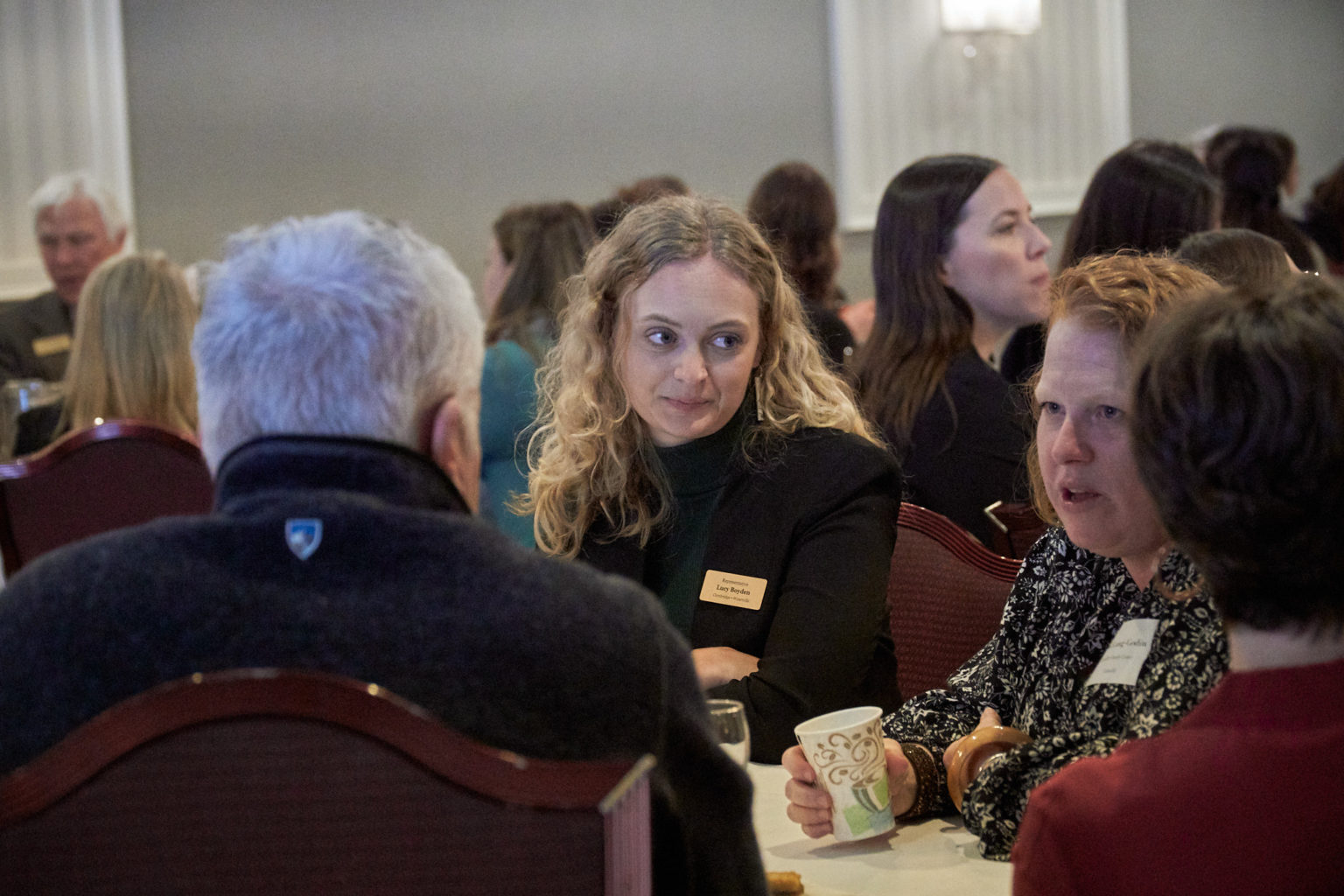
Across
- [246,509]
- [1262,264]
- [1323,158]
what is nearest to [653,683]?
[246,509]

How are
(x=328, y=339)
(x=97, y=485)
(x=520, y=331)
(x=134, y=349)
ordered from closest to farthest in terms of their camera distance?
(x=328, y=339) < (x=97, y=485) < (x=134, y=349) < (x=520, y=331)

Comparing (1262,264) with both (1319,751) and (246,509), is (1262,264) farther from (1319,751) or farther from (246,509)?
(246,509)

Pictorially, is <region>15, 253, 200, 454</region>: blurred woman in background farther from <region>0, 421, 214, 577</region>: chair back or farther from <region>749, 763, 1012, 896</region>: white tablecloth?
<region>749, 763, 1012, 896</region>: white tablecloth

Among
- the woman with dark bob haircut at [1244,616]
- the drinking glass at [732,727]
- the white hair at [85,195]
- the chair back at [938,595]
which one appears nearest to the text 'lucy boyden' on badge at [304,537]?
the drinking glass at [732,727]

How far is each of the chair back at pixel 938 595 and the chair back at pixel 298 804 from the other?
136 cm

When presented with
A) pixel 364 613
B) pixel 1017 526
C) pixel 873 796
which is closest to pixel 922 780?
pixel 873 796

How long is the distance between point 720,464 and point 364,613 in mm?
1468

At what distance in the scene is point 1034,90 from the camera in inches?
281

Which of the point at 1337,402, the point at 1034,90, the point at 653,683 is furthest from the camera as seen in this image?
the point at 1034,90

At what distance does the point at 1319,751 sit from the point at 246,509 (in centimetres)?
Result: 85

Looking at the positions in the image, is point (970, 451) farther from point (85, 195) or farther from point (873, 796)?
point (85, 195)

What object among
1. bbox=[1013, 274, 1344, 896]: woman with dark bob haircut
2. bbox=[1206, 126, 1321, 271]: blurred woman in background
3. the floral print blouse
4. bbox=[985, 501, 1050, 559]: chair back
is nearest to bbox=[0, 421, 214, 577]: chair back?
bbox=[985, 501, 1050, 559]: chair back

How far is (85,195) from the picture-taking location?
5613mm

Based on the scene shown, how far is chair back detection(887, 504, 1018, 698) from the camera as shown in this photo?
2.18m
